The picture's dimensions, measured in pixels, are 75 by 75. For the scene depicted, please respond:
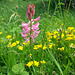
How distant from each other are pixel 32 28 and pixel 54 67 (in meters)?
0.62

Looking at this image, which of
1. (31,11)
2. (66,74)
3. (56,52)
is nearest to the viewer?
(31,11)

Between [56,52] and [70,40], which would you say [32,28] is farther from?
[70,40]

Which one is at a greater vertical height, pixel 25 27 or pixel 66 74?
pixel 25 27

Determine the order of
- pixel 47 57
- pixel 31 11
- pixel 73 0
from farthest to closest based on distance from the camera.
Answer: pixel 73 0 < pixel 47 57 < pixel 31 11

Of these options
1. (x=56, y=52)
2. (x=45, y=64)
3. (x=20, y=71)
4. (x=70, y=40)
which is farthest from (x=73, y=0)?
(x=20, y=71)

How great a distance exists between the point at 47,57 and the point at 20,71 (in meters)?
0.61

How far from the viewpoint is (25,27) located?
3.31 feet

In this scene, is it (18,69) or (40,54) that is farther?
(40,54)

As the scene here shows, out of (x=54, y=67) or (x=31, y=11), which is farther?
(x=54, y=67)

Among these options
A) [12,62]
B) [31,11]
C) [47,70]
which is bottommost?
[47,70]

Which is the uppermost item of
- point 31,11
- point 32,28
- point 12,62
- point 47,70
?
point 31,11

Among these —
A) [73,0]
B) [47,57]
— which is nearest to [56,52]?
[47,57]

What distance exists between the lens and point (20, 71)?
3.14ft

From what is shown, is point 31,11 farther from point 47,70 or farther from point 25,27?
point 47,70
